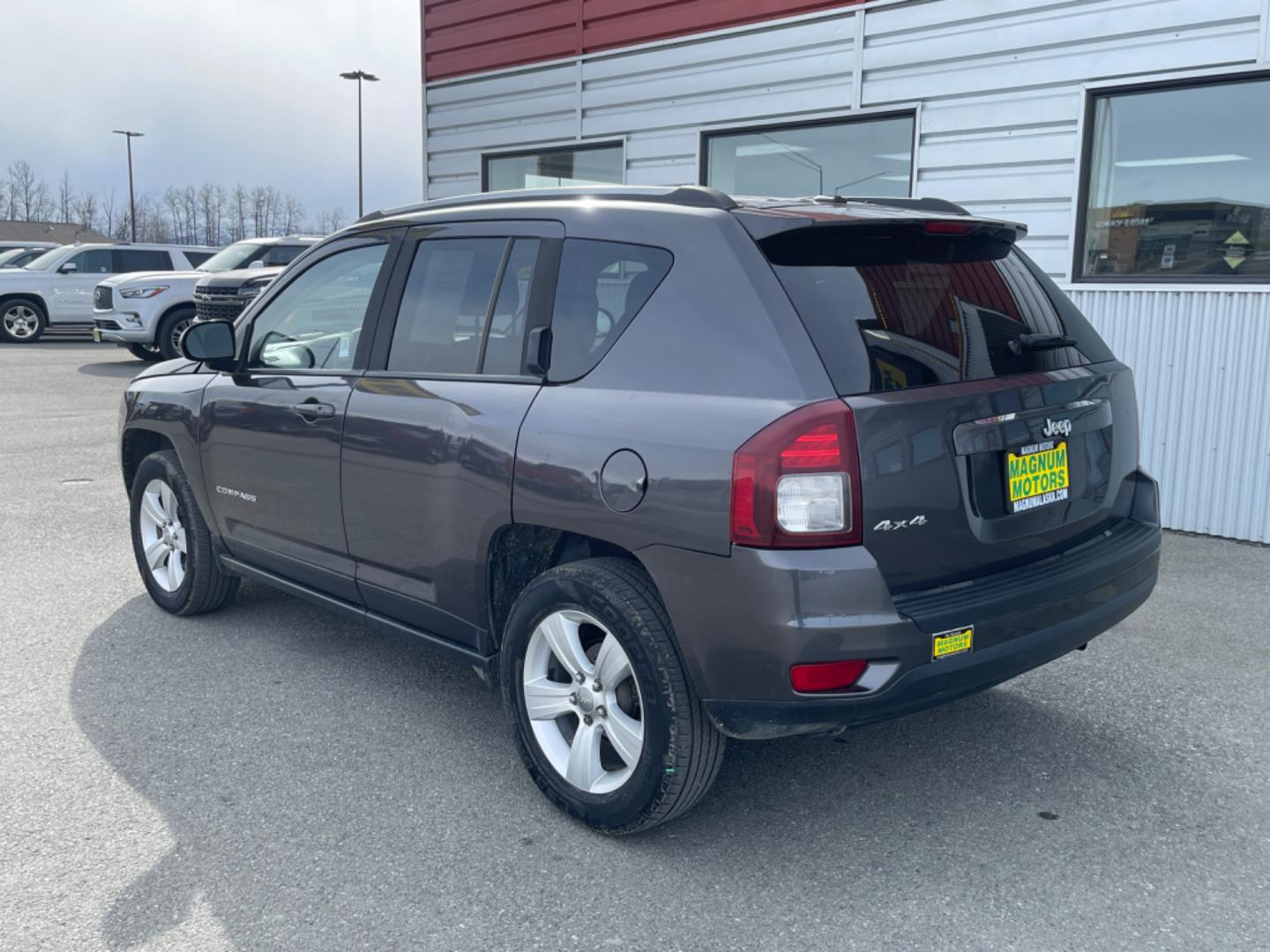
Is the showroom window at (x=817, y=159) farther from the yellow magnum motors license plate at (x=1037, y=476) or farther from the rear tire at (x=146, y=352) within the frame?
the rear tire at (x=146, y=352)

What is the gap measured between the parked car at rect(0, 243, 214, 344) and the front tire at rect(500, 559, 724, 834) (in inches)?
763

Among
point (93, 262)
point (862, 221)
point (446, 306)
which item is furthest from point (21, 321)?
point (862, 221)

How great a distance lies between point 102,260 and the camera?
21016mm

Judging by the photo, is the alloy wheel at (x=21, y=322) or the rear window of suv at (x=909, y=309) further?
the alloy wheel at (x=21, y=322)

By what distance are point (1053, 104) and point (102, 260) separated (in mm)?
18962

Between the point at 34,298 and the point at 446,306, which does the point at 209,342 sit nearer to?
the point at 446,306

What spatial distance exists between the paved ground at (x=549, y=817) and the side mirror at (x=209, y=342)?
4.11 feet

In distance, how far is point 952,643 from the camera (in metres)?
2.81

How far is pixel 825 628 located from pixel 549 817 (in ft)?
3.77

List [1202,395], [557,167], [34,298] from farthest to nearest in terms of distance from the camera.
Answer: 1. [34,298]
2. [557,167]
3. [1202,395]

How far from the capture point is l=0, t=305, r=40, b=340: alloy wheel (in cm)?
2084

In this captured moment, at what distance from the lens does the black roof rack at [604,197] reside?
3.17m

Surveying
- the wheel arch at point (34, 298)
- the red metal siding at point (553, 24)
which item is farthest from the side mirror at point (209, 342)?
the wheel arch at point (34, 298)

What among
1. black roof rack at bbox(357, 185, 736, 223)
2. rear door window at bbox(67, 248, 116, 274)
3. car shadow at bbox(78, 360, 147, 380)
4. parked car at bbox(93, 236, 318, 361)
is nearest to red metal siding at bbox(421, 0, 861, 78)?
black roof rack at bbox(357, 185, 736, 223)
